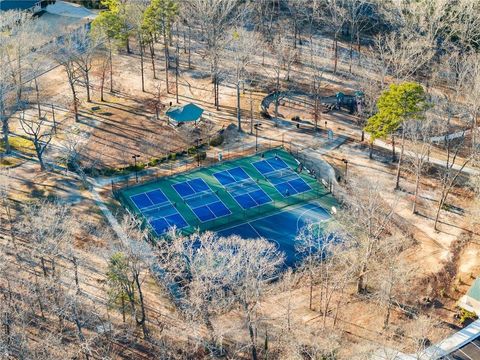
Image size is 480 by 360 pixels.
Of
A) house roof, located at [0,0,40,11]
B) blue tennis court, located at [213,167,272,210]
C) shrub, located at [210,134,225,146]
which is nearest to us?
blue tennis court, located at [213,167,272,210]

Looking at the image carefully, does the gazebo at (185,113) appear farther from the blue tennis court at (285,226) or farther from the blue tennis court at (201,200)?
the blue tennis court at (285,226)

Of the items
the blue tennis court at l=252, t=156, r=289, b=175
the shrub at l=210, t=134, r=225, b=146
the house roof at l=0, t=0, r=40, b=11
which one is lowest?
the blue tennis court at l=252, t=156, r=289, b=175

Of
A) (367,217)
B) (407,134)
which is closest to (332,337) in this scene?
(367,217)

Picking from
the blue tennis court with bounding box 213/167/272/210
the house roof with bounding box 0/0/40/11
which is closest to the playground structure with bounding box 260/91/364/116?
the blue tennis court with bounding box 213/167/272/210

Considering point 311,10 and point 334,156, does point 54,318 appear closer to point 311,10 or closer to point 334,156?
point 334,156

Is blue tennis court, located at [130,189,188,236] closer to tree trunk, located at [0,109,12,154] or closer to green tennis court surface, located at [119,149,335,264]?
green tennis court surface, located at [119,149,335,264]

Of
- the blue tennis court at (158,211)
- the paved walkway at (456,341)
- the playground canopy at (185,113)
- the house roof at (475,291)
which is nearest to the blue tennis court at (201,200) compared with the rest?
the blue tennis court at (158,211)

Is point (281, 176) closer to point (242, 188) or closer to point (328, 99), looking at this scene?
point (242, 188)
